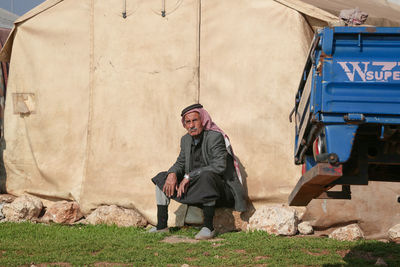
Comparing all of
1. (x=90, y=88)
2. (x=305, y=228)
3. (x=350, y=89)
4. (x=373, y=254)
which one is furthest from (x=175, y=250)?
(x=90, y=88)

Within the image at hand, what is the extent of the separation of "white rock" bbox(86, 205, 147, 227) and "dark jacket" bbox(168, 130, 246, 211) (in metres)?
0.83

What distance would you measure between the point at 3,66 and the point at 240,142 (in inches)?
173

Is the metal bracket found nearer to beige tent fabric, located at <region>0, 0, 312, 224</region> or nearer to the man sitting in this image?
the man sitting

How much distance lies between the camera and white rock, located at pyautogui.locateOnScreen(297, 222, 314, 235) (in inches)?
263

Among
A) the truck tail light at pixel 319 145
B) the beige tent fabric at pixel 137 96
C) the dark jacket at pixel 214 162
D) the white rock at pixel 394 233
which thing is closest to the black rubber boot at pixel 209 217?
the dark jacket at pixel 214 162

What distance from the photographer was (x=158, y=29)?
24.8 ft

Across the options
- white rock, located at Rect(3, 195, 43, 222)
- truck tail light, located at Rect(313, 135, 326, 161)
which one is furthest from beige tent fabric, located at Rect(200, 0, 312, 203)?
truck tail light, located at Rect(313, 135, 326, 161)

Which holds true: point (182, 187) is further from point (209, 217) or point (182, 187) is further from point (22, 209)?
point (22, 209)

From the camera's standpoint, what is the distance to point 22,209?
7.56 metres

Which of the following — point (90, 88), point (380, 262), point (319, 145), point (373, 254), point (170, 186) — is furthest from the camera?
point (90, 88)

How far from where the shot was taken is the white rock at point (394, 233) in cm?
632

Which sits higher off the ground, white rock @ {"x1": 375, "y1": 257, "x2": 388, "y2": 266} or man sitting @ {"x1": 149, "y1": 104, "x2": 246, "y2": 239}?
man sitting @ {"x1": 149, "y1": 104, "x2": 246, "y2": 239}

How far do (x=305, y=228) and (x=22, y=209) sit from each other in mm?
3362

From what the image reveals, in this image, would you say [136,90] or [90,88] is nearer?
[136,90]
